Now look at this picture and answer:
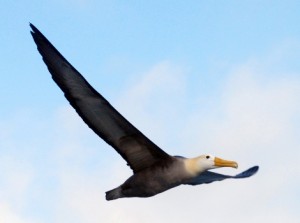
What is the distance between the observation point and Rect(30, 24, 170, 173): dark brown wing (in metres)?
12.9

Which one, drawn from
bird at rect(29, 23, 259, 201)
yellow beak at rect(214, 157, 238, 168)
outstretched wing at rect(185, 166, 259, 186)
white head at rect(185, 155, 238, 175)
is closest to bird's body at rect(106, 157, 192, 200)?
bird at rect(29, 23, 259, 201)

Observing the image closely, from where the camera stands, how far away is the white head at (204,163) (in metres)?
13.8

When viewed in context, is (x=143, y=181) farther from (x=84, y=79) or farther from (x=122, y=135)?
(x=84, y=79)

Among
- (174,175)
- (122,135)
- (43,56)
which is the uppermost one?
(43,56)

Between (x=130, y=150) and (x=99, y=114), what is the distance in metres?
0.99

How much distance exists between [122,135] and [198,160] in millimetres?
1572

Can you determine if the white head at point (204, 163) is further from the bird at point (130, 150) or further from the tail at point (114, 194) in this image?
the tail at point (114, 194)

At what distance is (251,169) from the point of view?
17031 millimetres

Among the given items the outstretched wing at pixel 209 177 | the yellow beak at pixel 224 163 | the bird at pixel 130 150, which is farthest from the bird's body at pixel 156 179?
the outstretched wing at pixel 209 177

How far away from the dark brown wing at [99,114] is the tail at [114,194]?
0.51 metres

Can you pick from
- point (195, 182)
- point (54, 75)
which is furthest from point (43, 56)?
point (195, 182)

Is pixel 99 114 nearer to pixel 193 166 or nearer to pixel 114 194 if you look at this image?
pixel 114 194

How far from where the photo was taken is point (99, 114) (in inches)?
537

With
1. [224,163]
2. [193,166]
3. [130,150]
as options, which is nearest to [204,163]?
[193,166]
